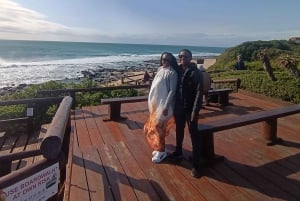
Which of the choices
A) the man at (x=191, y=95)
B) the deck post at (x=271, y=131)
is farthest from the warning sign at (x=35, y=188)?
the deck post at (x=271, y=131)

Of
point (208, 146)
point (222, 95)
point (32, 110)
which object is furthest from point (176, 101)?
point (222, 95)

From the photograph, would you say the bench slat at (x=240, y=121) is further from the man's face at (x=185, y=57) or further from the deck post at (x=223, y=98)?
the deck post at (x=223, y=98)

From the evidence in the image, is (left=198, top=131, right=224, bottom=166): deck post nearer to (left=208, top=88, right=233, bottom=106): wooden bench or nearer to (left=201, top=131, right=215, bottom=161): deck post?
(left=201, top=131, right=215, bottom=161): deck post

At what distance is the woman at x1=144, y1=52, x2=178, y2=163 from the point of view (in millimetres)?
3758

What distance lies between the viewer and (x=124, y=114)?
6848 millimetres

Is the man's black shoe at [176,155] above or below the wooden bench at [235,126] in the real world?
below

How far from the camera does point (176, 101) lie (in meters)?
3.88

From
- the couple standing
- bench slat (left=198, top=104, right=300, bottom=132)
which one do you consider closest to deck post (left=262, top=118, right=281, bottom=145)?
bench slat (left=198, top=104, right=300, bottom=132)

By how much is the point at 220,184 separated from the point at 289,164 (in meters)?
1.28

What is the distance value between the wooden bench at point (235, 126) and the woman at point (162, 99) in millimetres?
498

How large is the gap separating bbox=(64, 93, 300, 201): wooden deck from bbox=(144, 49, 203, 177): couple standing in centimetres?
32

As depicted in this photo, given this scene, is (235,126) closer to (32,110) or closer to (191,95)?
(191,95)

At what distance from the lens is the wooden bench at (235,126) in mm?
3824

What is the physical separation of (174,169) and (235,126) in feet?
3.57
